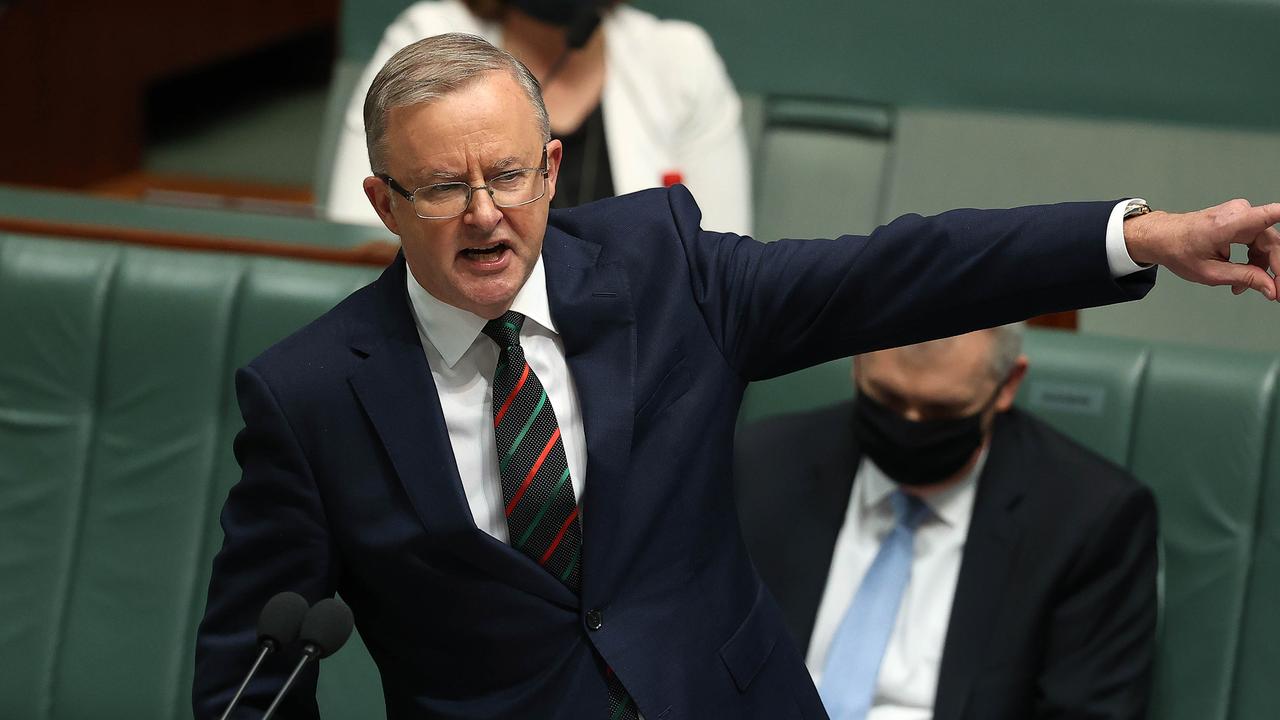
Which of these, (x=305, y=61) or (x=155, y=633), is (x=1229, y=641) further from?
(x=305, y=61)

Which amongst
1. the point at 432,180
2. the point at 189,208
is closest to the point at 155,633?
the point at 189,208

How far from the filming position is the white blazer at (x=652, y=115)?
233 cm

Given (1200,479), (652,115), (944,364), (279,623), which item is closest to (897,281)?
(279,623)

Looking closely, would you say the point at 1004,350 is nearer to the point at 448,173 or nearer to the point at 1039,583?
the point at 1039,583

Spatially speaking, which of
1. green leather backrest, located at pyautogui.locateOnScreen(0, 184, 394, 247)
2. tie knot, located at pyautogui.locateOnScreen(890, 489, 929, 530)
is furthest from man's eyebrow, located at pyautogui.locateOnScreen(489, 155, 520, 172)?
green leather backrest, located at pyautogui.locateOnScreen(0, 184, 394, 247)

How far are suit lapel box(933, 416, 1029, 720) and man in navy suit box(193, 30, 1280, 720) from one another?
554 millimetres

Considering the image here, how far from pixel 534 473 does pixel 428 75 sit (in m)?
0.28

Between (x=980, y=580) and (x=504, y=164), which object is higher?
(x=504, y=164)

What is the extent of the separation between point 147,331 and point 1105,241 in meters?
1.24

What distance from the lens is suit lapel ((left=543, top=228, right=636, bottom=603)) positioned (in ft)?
3.59

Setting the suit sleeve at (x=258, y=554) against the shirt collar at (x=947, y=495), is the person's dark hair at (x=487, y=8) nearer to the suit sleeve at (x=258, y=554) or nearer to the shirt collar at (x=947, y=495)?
the shirt collar at (x=947, y=495)

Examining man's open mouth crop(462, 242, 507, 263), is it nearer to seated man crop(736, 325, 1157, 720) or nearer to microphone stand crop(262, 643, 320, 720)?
microphone stand crop(262, 643, 320, 720)

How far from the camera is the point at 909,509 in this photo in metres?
1.75

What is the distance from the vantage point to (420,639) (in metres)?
1.13
